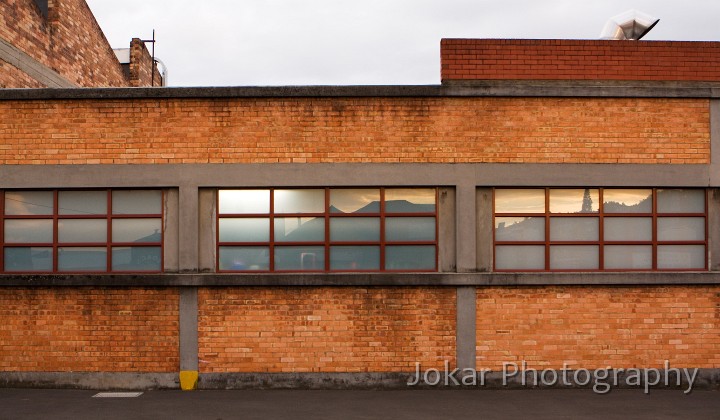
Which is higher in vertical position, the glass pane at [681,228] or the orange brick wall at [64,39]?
the orange brick wall at [64,39]

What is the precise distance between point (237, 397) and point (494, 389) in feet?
12.8

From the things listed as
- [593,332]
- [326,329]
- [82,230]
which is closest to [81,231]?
[82,230]

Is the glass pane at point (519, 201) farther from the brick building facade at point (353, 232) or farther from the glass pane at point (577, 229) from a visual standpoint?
the glass pane at point (577, 229)

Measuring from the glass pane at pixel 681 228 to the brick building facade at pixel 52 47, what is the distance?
41.7 ft

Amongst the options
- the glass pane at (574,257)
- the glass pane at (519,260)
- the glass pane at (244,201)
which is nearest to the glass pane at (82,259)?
the glass pane at (244,201)

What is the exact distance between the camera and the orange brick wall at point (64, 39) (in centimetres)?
1257

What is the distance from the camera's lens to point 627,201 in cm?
917

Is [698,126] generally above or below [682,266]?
above

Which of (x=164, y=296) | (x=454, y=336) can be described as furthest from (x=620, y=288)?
(x=164, y=296)

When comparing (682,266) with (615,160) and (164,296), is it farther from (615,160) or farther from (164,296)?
(164,296)

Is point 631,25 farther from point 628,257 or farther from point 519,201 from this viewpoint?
point 628,257

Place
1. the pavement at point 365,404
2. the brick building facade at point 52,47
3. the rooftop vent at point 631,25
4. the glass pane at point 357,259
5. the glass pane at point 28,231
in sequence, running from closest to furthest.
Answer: the pavement at point 365,404 < the glass pane at point 357,259 < the glass pane at point 28,231 < the rooftop vent at point 631,25 < the brick building facade at point 52,47

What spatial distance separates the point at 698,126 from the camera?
905 cm

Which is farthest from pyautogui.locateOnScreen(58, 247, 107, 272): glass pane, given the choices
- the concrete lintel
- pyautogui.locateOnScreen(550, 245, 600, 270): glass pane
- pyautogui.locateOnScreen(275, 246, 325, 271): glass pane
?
pyautogui.locateOnScreen(550, 245, 600, 270): glass pane
